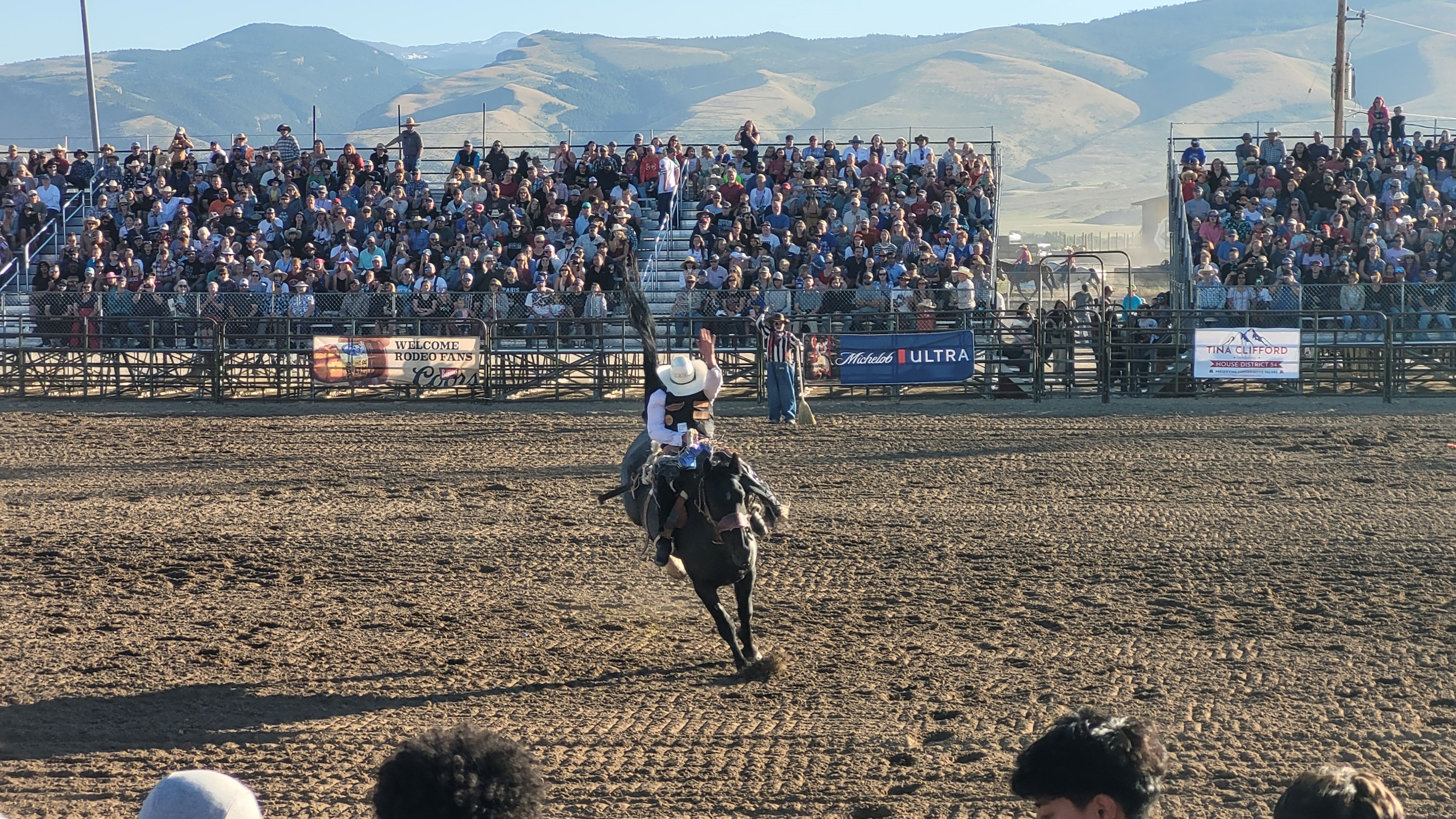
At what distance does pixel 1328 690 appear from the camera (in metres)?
6.77

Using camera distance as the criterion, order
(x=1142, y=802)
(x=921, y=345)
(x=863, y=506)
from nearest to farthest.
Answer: (x=1142, y=802) → (x=863, y=506) → (x=921, y=345)

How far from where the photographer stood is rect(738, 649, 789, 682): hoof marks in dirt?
739cm

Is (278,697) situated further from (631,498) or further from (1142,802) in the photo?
(1142,802)

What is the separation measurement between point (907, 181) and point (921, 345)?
6.73 meters

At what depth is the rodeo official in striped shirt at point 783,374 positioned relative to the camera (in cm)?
1738

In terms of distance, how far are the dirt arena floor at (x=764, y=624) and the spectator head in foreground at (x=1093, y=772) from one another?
2.70 meters

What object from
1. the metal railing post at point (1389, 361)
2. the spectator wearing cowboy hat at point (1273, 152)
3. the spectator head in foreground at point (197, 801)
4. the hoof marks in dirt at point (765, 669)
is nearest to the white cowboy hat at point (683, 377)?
the hoof marks in dirt at point (765, 669)

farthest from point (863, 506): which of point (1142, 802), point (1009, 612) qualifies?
point (1142, 802)

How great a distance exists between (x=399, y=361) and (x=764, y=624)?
12.8m

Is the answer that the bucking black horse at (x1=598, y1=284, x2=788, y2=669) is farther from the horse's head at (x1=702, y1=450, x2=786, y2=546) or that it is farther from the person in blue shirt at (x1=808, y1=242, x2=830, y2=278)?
the person in blue shirt at (x1=808, y1=242, x2=830, y2=278)

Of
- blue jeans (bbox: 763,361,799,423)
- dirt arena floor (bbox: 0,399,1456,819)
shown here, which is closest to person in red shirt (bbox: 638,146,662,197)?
blue jeans (bbox: 763,361,799,423)

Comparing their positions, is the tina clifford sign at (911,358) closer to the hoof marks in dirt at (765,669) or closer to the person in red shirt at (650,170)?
the person in red shirt at (650,170)

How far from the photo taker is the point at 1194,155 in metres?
26.0

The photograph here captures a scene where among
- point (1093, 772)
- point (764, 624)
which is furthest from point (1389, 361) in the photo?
point (1093, 772)
